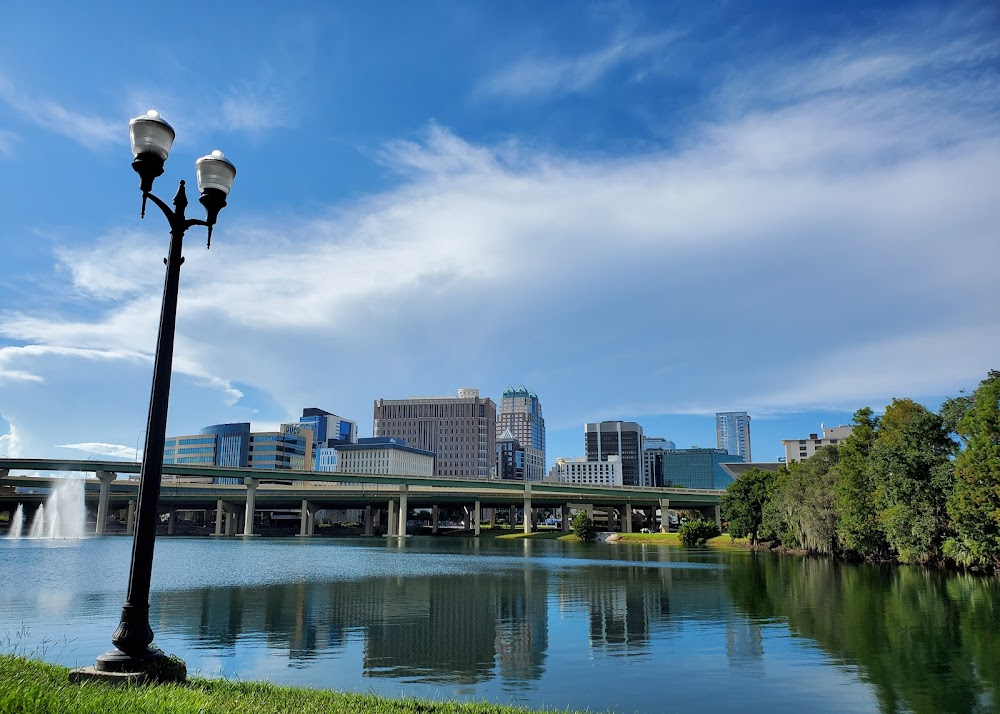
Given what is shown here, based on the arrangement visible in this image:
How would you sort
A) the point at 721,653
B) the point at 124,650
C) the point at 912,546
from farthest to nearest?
the point at 912,546
the point at 721,653
the point at 124,650

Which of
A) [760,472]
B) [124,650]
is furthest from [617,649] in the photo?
[760,472]

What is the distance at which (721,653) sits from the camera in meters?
27.6

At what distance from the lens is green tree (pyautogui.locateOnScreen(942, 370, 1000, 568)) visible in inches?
2208

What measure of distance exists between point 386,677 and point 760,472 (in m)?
112

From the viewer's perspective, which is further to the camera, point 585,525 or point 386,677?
point 585,525

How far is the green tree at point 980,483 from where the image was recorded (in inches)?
2208

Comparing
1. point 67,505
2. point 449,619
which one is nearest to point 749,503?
point 449,619

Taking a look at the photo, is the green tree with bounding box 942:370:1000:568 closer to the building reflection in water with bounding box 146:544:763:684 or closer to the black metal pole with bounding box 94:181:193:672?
the building reflection in water with bounding box 146:544:763:684

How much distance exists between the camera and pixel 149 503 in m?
13.4

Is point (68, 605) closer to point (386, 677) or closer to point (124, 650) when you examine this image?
point (386, 677)

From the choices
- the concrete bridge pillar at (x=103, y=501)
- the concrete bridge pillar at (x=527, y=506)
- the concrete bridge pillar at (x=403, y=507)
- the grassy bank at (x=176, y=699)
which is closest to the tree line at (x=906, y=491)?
the grassy bank at (x=176, y=699)

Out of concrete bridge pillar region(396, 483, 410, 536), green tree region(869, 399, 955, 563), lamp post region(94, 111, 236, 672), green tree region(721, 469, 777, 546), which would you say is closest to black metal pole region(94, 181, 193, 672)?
lamp post region(94, 111, 236, 672)

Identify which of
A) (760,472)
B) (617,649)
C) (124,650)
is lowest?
(617,649)

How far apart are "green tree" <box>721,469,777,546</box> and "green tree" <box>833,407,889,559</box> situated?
88.1ft
